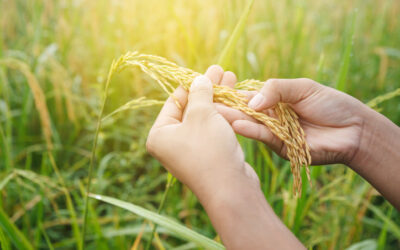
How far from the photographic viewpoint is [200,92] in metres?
0.85

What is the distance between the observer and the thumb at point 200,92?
0.84 m

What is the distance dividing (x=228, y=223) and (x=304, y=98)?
0.61m

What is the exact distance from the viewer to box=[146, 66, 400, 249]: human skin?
2.26 ft

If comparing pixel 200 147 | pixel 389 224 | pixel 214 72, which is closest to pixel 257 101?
pixel 214 72

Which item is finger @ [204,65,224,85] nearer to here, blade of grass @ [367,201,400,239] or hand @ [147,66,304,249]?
hand @ [147,66,304,249]

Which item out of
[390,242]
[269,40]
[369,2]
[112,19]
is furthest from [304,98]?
[369,2]

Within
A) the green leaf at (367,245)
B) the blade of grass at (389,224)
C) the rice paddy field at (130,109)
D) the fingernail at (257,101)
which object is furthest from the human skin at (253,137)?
A: the green leaf at (367,245)

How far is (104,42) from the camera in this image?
2453mm

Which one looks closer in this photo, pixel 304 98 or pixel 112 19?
pixel 304 98

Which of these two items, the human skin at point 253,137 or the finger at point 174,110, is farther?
the finger at point 174,110

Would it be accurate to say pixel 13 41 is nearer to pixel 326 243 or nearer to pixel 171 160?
pixel 171 160

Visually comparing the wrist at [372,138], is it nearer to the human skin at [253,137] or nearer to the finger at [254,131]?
the human skin at [253,137]

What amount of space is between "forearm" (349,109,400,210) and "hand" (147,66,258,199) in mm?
507

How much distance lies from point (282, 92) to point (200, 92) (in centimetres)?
31
